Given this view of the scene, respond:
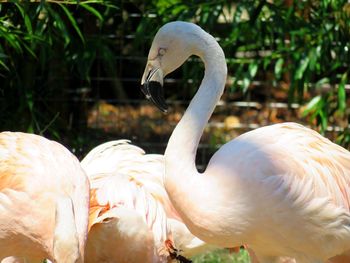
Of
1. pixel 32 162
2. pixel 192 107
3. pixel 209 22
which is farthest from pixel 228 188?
pixel 209 22

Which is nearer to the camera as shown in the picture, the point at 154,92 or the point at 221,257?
the point at 154,92

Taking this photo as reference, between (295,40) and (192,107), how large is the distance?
274 centimetres

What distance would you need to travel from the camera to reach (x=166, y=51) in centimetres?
382

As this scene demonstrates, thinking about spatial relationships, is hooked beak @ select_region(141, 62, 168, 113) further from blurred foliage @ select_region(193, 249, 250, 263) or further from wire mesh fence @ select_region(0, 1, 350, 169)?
wire mesh fence @ select_region(0, 1, 350, 169)

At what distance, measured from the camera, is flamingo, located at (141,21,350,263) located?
370cm

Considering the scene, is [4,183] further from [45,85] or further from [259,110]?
[259,110]

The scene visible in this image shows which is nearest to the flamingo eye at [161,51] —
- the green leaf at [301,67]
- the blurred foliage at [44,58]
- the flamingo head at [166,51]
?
the flamingo head at [166,51]

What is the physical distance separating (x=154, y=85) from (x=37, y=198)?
2.31 ft

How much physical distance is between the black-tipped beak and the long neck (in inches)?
4.7

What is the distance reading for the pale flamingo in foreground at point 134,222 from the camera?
4.10 m

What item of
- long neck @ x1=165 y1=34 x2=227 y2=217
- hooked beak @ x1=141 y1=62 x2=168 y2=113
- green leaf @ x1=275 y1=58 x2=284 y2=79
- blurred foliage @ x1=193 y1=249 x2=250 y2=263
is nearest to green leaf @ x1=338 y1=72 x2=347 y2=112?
green leaf @ x1=275 y1=58 x2=284 y2=79

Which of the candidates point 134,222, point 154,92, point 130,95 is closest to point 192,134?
point 154,92

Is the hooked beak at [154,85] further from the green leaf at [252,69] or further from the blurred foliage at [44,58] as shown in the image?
the green leaf at [252,69]

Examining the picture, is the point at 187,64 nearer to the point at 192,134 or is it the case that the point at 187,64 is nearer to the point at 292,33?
the point at 292,33
